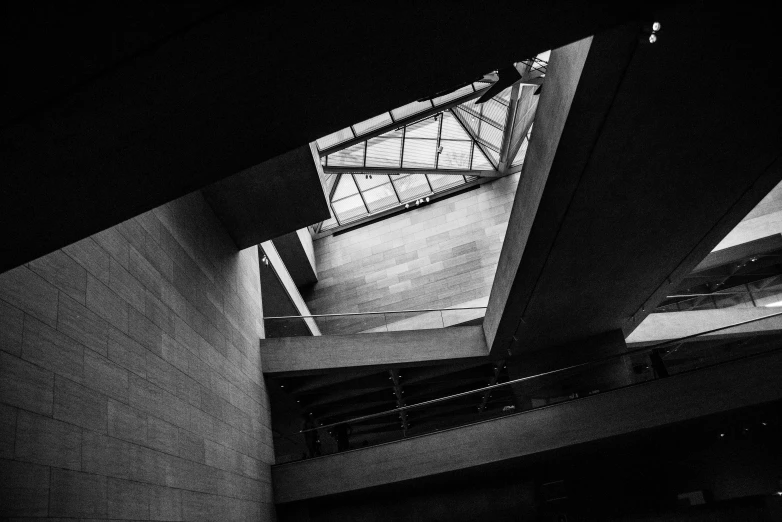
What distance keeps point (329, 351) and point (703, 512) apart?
1398 centimetres

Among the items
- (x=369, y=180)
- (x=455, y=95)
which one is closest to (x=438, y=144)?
(x=455, y=95)

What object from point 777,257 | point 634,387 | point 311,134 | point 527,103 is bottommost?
point 634,387

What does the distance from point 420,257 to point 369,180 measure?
4.82 meters

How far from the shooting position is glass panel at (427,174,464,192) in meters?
32.8

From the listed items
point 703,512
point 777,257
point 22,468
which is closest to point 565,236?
point 22,468

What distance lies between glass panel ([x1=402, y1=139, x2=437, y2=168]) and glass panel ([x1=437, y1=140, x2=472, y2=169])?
516 millimetres

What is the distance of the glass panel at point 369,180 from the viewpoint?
32.0 metres

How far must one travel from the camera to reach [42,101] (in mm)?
4961

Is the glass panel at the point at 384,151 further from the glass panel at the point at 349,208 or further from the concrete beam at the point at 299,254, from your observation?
the concrete beam at the point at 299,254

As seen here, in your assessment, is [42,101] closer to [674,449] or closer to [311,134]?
[311,134]

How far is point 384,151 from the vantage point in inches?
1157

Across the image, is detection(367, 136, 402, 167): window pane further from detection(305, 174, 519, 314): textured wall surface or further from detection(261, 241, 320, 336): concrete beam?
detection(261, 241, 320, 336): concrete beam

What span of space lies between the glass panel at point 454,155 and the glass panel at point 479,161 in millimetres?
340

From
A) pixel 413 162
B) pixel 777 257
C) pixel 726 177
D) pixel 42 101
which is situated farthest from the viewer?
pixel 413 162
